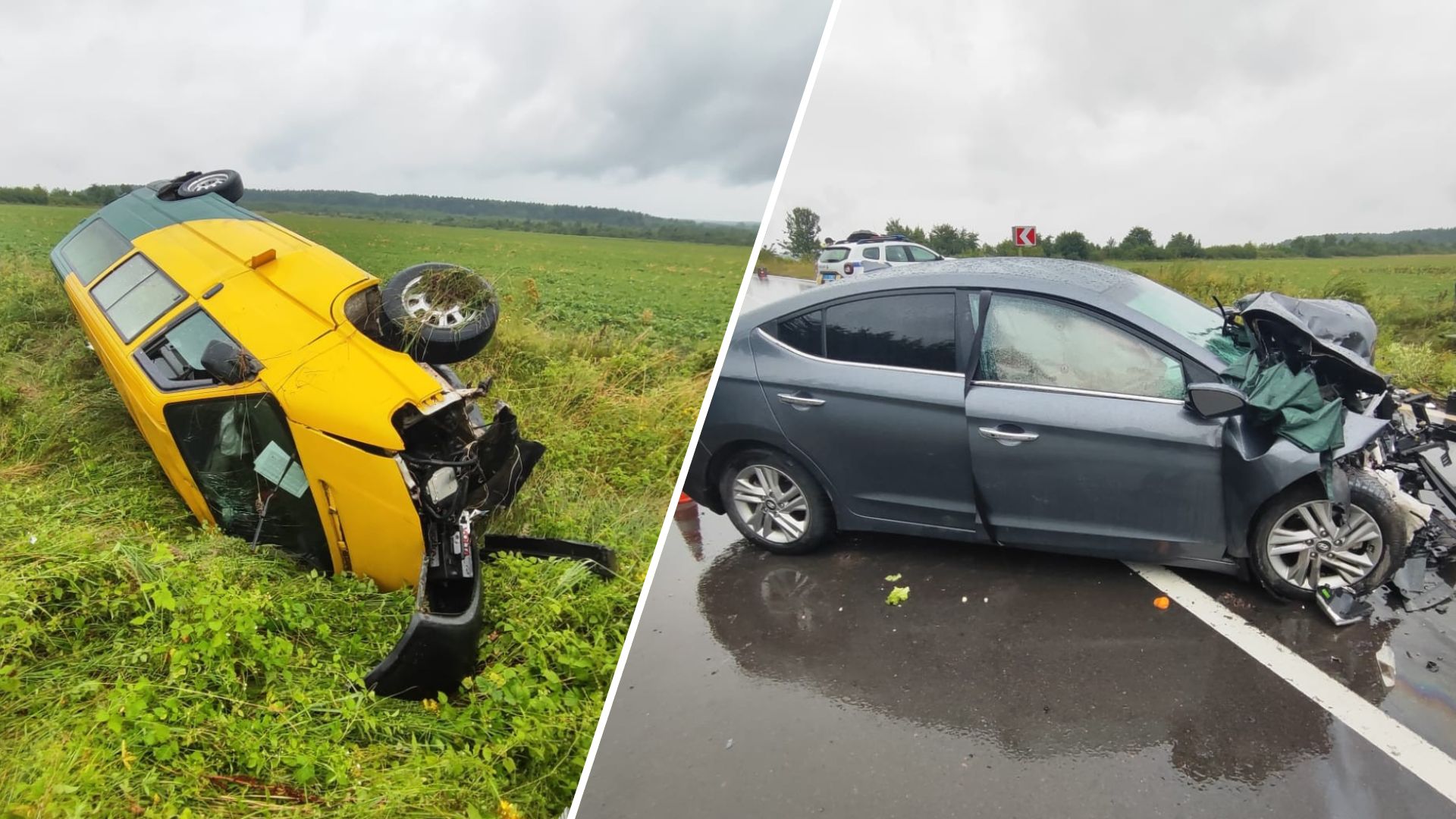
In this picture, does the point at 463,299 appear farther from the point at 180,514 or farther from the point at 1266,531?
the point at 1266,531

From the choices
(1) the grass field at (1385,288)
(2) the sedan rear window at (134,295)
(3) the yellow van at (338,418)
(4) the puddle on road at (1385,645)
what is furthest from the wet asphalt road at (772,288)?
(1) the grass field at (1385,288)

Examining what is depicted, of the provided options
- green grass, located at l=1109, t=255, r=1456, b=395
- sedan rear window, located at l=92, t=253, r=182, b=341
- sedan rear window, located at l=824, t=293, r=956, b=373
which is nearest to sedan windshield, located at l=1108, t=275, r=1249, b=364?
sedan rear window, located at l=824, t=293, r=956, b=373

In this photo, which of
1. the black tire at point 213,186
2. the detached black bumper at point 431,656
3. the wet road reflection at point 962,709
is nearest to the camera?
the wet road reflection at point 962,709

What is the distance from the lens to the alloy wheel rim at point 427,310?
3.35 m

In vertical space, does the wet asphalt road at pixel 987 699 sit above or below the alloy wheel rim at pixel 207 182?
below

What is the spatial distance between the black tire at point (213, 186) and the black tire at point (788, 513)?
390cm

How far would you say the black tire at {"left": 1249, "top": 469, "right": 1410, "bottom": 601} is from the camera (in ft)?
9.22

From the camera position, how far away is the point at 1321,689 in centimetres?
243

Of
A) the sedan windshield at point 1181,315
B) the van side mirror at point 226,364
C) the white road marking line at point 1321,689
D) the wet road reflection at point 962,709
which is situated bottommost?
the wet road reflection at point 962,709

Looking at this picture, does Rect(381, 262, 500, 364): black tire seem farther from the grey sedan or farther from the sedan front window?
the sedan front window

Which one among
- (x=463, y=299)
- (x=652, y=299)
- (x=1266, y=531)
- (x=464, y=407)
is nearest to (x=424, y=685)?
(x=464, y=407)

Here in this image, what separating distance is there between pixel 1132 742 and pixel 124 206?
5759mm

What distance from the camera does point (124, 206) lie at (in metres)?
4.88

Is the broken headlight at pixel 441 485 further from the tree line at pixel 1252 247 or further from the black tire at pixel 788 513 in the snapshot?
the tree line at pixel 1252 247
